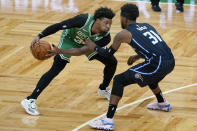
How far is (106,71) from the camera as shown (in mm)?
8219

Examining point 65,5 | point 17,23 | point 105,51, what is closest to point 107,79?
point 105,51

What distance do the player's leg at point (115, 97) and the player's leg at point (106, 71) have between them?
2.67 ft

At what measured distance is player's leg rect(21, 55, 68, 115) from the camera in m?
7.79

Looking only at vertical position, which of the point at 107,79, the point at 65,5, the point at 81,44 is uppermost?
the point at 81,44

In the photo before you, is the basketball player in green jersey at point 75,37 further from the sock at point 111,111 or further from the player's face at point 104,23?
the sock at point 111,111

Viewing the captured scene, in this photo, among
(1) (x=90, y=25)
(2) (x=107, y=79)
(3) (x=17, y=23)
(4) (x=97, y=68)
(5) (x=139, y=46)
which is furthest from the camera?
(3) (x=17, y=23)

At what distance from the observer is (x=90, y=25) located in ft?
25.2

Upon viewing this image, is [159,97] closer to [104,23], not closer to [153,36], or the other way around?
[153,36]

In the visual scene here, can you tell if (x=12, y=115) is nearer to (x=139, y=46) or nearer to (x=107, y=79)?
(x=107, y=79)

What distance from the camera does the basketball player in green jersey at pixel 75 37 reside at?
24.7 ft

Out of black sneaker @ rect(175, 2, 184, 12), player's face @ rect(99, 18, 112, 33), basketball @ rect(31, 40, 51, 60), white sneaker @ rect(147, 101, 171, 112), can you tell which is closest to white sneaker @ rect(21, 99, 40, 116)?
basketball @ rect(31, 40, 51, 60)

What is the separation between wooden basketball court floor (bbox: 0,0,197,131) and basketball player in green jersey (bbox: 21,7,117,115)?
36cm

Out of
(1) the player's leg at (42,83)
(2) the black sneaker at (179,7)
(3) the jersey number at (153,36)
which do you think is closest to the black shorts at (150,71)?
(3) the jersey number at (153,36)

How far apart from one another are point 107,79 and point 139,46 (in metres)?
1.37
